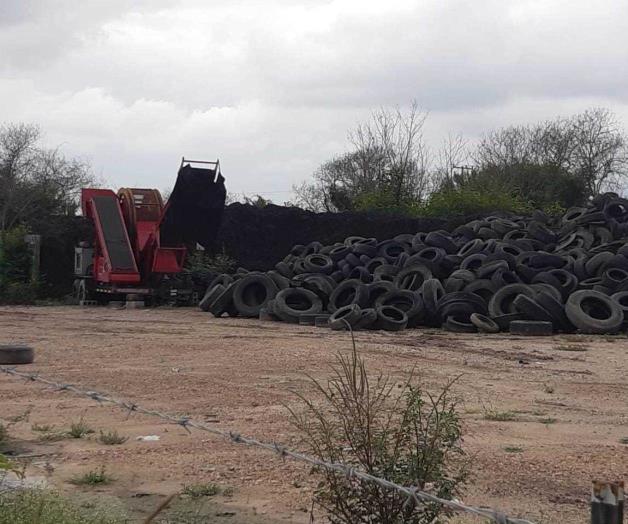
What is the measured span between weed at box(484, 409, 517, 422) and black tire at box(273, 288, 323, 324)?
11.6 metres

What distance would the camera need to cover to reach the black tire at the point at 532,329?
17.9 metres

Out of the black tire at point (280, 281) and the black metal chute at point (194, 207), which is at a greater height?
the black metal chute at point (194, 207)

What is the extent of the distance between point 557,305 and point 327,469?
14.8m

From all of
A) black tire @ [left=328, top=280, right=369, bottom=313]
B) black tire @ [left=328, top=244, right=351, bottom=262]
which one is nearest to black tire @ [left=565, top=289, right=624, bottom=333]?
black tire @ [left=328, top=280, right=369, bottom=313]

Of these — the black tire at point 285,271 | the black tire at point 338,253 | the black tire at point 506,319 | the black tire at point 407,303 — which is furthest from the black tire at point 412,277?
the black tire at point 285,271

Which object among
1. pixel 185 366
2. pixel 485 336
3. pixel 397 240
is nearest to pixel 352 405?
pixel 185 366

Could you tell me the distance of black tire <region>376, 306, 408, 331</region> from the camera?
19000 millimetres

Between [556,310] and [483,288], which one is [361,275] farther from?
[556,310]

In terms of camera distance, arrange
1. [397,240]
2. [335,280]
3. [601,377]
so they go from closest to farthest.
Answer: [601,377]
[335,280]
[397,240]

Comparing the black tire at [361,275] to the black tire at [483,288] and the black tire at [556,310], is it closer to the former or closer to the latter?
the black tire at [483,288]

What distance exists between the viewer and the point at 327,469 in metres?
4.32

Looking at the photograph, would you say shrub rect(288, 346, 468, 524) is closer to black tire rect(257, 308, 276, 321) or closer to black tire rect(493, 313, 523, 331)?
black tire rect(493, 313, 523, 331)

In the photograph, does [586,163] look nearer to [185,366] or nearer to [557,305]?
[557,305]

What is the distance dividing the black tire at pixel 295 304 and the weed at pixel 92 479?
1422cm
